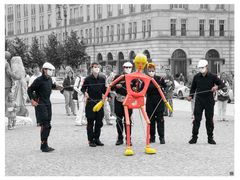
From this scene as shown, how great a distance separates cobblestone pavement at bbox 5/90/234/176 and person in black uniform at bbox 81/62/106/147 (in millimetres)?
296

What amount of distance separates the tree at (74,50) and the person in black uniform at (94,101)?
50.1 metres

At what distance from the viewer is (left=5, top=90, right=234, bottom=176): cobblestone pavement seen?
876cm

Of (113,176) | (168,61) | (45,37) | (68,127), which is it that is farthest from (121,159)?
(45,37)

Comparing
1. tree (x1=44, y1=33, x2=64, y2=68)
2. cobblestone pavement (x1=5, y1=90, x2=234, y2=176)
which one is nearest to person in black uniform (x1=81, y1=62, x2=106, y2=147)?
cobblestone pavement (x1=5, y1=90, x2=234, y2=176)

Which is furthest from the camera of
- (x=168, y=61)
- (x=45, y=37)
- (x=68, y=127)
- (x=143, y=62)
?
(x=45, y=37)

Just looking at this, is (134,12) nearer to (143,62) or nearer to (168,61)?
(168,61)

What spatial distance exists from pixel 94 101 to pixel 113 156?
1.93 meters

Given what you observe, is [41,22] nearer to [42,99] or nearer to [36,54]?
[36,54]

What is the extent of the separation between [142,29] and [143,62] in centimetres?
4859

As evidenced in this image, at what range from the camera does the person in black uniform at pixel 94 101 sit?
12109mm

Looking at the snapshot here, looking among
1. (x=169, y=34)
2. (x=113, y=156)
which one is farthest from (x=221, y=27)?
(x=113, y=156)

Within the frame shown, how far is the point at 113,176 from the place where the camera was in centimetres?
812

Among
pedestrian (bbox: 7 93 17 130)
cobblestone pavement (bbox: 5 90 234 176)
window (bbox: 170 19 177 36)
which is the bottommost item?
cobblestone pavement (bbox: 5 90 234 176)

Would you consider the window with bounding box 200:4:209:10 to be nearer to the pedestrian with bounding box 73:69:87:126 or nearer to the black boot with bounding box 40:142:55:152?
the pedestrian with bounding box 73:69:87:126
